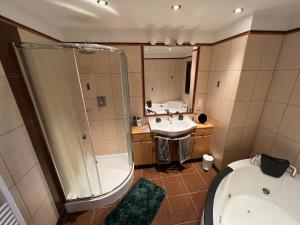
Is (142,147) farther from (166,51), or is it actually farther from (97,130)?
(166,51)

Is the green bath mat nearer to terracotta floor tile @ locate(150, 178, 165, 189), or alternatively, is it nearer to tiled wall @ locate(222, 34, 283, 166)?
terracotta floor tile @ locate(150, 178, 165, 189)

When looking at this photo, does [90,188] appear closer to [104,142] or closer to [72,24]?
[104,142]

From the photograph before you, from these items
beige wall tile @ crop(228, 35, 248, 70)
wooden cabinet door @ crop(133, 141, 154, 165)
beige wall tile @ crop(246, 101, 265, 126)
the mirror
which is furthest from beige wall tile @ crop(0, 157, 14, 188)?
beige wall tile @ crop(246, 101, 265, 126)

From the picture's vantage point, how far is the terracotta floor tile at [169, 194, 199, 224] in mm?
1546

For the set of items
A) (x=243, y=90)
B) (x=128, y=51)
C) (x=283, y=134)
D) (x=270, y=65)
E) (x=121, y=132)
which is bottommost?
(x=121, y=132)

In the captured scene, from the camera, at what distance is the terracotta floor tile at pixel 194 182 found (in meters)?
1.94

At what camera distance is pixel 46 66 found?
1217 millimetres

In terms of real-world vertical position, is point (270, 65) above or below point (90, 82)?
above

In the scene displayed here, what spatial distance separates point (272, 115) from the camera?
5.74 feet

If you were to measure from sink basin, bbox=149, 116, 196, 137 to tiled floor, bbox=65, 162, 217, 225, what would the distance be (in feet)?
2.46

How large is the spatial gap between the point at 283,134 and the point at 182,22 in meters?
1.90

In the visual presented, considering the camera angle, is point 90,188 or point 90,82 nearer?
point 90,188

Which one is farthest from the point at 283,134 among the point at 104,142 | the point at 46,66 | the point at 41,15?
the point at 41,15

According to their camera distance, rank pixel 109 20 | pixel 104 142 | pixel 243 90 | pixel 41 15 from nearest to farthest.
Answer: pixel 41 15, pixel 109 20, pixel 243 90, pixel 104 142
